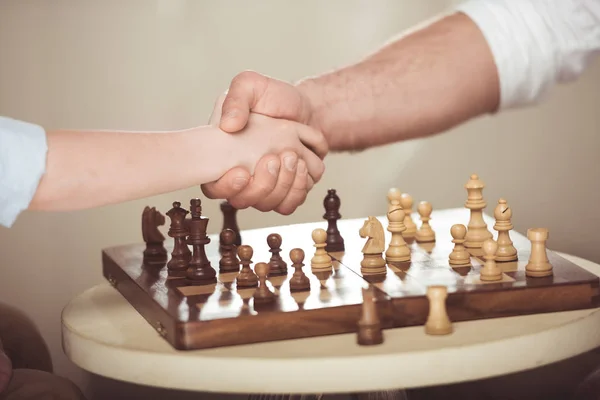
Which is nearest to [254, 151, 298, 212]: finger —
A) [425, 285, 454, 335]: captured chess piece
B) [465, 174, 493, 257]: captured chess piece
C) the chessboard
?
the chessboard

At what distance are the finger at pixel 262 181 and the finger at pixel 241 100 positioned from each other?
9 cm

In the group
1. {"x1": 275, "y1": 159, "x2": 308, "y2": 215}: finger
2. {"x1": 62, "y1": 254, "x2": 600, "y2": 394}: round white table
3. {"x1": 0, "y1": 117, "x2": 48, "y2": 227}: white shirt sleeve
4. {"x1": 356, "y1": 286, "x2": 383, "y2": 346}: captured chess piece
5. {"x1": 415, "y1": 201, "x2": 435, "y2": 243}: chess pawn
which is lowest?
{"x1": 62, "y1": 254, "x2": 600, "y2": 394}: round white table

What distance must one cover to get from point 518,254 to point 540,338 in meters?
0.40

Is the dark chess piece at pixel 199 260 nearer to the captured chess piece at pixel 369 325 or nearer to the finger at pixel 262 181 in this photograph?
the finger at pixel 262 181

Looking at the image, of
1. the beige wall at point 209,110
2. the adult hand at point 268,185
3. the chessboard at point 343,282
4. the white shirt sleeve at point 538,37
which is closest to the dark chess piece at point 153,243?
the chessboard at point 343,282

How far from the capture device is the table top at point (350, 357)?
1.23 metres

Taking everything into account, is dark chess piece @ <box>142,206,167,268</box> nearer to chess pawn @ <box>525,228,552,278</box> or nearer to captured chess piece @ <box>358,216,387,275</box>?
captured chess piece @ <box>358,216,387,275</box>

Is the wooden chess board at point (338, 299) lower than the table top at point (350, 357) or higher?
higher

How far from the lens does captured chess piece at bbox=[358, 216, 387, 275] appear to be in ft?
5.22

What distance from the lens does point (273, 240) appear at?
163cm

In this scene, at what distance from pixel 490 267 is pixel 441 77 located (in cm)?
58

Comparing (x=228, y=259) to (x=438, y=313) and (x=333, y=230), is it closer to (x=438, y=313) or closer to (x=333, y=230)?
(x=333, y=230)

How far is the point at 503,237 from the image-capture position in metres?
1.68

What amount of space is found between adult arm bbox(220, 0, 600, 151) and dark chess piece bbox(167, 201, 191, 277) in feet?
0.70
